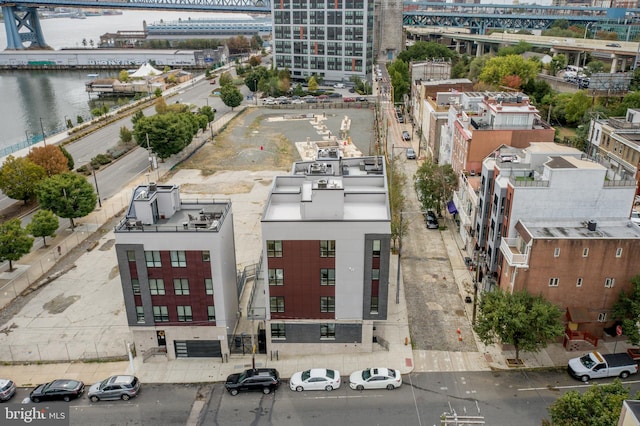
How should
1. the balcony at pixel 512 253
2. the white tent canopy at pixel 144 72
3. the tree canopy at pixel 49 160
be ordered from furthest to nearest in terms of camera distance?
the white tent canopy at pixel 144 72, the tree canopy at pixel 49 160, the balcony at pixel 512 253

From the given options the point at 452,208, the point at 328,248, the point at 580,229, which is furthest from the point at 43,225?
the point at 580,229

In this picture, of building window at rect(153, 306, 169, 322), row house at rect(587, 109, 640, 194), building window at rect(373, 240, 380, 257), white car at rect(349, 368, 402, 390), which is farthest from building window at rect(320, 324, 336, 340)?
row house at rect(587, 109, 640, 194)

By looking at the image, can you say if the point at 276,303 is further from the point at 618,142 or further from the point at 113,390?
the point at 618,142

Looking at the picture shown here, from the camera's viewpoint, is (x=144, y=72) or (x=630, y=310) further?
(x=144, y=72)

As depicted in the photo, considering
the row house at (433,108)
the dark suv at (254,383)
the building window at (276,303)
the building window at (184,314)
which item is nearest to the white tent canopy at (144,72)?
the row house at (433,108)

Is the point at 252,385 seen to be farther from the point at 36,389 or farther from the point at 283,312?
the point at 36,389

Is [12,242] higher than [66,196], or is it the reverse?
[66,196]

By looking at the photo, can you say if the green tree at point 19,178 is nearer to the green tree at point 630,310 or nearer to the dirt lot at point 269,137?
the dirt lot at point 269,137

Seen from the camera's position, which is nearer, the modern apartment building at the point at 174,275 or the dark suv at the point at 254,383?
the dark suv at the point at 254,383
